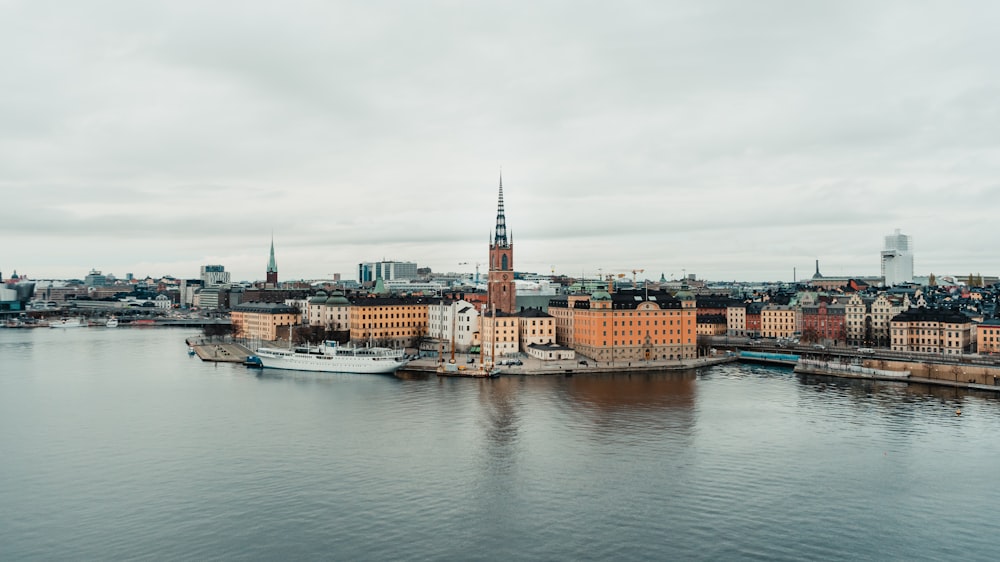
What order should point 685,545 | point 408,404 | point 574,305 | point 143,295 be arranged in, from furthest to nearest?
point 143,295, point 574,305, point 408,404, point 685,545

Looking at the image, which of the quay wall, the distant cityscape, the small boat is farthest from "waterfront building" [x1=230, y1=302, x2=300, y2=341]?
the quay wall

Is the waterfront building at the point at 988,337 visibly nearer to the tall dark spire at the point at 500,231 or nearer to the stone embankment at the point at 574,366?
the stone embankment at the point at 574,366

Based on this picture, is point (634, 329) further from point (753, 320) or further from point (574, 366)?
point (753, 320)

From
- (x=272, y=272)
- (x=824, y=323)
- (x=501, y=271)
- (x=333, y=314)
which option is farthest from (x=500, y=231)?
(x=272, y=272)

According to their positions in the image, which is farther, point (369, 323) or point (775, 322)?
point (775, 322)

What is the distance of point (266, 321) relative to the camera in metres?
71.7

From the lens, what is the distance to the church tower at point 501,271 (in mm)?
61344

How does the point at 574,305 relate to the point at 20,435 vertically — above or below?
above

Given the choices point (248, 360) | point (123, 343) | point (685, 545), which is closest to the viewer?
point (685, 545)

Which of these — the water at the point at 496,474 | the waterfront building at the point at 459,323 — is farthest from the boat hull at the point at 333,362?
the waterfront building at the point at 459,323

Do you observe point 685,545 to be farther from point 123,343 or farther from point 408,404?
point 123,343

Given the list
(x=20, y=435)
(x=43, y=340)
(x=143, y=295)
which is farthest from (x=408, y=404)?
(x=143, y=295)

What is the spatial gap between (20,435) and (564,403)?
75.8 feet

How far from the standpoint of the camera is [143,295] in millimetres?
175875
